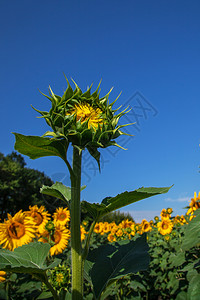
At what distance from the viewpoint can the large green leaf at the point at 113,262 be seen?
4.11 feet

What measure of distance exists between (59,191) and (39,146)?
273mm

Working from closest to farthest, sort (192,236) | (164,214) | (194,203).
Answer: (192,236)
(194,203)
(164,214)

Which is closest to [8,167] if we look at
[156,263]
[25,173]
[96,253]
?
[25,173]

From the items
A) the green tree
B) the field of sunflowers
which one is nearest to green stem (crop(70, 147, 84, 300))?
the field of sunflowers

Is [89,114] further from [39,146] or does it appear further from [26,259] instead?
[26,259]

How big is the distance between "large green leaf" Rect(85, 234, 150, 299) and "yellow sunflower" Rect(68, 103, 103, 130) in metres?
0.66

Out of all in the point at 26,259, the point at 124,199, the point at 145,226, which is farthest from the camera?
the point at 145,226

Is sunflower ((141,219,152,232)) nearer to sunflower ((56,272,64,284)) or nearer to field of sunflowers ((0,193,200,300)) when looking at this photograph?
field of sunflowers ((0,193,200,300))

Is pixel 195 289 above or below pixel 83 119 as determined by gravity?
below

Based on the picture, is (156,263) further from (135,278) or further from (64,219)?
(64,219)

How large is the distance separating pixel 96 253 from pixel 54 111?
0.77 m

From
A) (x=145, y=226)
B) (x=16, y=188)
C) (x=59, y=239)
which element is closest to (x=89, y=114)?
(x=59, y=239)

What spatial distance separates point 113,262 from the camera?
4.50 feet

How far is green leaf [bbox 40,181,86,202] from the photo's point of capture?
1285 mm
